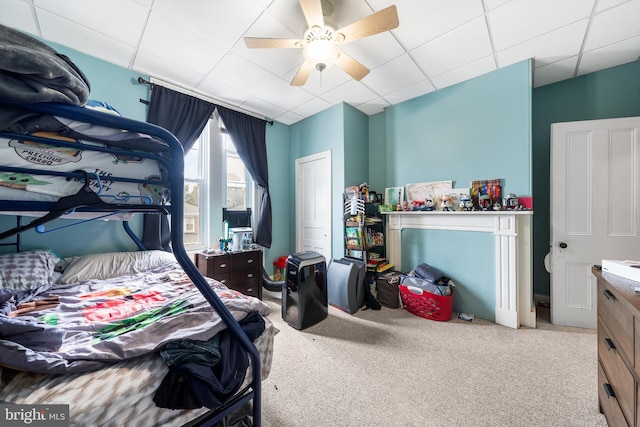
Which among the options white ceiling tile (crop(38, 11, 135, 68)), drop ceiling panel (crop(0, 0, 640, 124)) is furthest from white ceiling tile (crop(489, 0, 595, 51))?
white ceiling tile (crop(38, 11, 135, 68))

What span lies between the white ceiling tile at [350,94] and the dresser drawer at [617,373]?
9.53 feet

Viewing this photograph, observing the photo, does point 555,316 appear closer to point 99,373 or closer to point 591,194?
point 591,194

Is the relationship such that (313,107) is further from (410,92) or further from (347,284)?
(347,284)

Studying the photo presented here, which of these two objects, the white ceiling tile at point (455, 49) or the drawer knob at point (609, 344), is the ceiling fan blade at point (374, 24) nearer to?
the white ceiling tile at point (455, 49)

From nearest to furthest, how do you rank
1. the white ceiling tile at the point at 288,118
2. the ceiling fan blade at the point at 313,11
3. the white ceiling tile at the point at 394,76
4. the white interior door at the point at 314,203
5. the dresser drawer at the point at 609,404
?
the dresser drawer at the point at 609,404, the ceiling fan blade at the point at 313,11, the white ceiling tile at the point at 394,76, the white interior door at the point at 314,203, the white ceiling tile at the point at 288,118

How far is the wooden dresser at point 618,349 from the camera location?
88 cm

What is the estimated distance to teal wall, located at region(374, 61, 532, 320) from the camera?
7.74ft

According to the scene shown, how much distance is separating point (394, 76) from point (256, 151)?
211 centimetres

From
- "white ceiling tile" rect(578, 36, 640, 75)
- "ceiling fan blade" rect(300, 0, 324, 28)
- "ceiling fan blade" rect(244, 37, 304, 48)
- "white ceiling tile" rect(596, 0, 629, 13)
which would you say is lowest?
"ceiling fan blade" rect(244, 37, 304, 48)

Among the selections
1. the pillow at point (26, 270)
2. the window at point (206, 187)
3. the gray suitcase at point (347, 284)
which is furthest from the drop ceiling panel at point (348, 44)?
the gray suitcase at point (347, 284)

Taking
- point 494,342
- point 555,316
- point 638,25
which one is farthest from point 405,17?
point 555,316

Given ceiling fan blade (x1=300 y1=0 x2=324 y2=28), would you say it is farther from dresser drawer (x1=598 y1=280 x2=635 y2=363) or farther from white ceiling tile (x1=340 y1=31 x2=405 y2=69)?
dresser drawer (x1=598 y1=280 x2=635 y2=363)

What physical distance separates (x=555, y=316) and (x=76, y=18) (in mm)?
5139

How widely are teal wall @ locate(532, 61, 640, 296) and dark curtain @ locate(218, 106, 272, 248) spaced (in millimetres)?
3554
